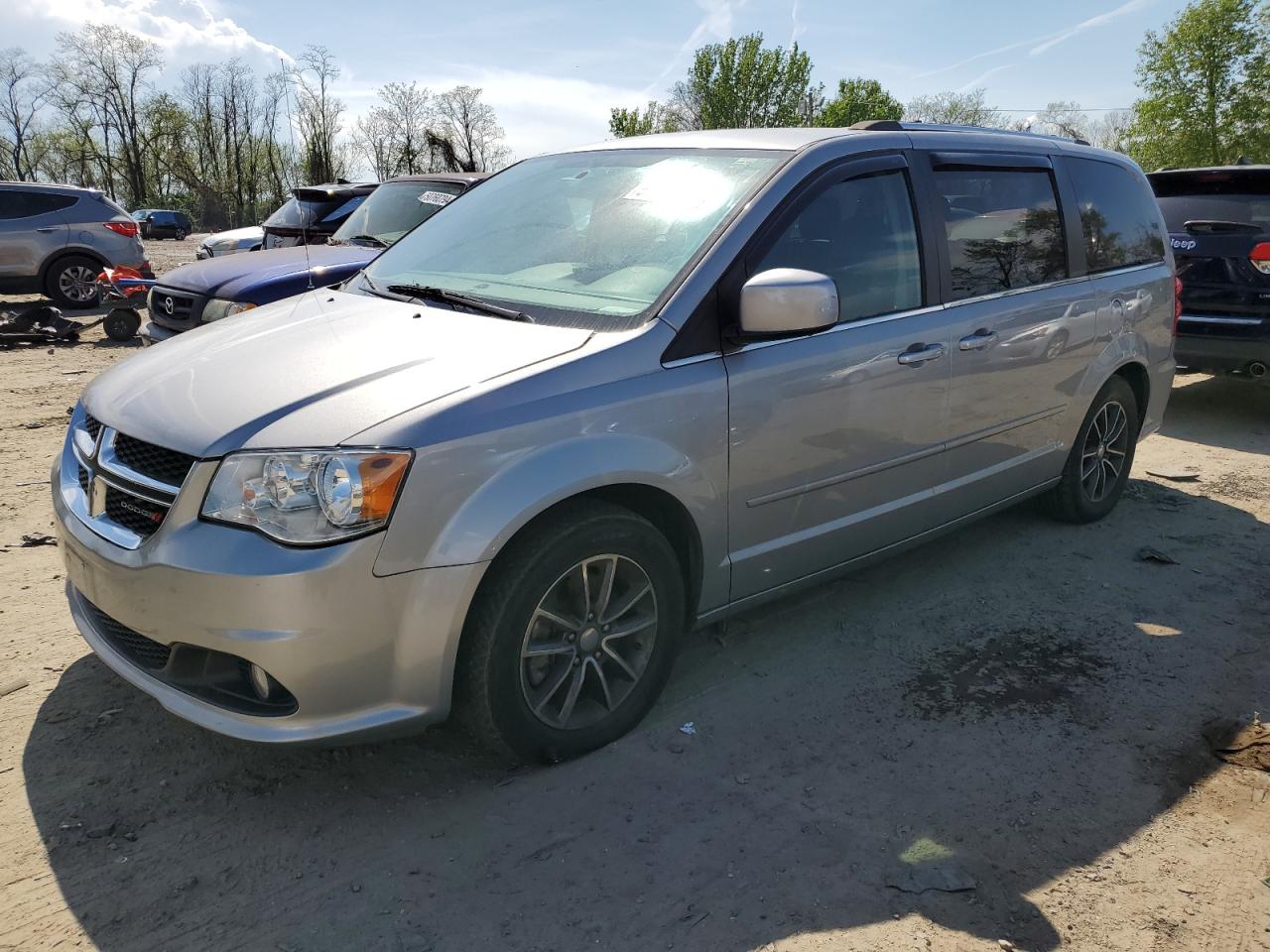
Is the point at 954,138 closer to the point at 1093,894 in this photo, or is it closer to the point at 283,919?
the point at 1093,894

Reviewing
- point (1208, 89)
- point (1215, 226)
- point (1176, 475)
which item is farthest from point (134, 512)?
point (1208, 89)

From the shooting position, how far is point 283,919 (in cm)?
241

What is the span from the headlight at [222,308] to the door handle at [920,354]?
481cm

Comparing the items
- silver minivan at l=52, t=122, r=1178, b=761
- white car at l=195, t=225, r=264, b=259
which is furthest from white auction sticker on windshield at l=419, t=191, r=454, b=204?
white car at l=195, t=225, r=264, b=259

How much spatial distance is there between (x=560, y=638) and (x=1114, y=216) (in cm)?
385

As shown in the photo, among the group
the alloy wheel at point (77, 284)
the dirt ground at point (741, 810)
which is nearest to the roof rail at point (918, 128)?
the dirt ground at point (741, 810)

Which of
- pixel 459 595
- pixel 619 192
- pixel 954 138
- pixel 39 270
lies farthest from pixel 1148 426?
pixel 39 270

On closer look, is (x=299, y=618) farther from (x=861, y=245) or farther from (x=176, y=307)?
(x=176, y=307)

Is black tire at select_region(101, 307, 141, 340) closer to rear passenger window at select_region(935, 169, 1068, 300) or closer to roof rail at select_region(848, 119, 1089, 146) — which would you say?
roof rail at select_region(848, 119, 1089, 146)

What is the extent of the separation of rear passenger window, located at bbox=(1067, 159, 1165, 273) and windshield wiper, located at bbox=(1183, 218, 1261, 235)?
2.66 m

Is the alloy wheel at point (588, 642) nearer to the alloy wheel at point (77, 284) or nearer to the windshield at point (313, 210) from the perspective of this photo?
the windshield at point (313, 210)

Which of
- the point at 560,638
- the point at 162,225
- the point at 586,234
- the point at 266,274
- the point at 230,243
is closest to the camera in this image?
the point at 560,638

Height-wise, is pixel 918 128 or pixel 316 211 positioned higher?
pixel 316 211

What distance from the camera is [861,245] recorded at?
3686 mm
